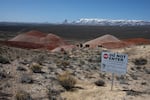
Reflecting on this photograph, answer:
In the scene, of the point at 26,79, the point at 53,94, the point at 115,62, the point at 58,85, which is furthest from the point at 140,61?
the point at 53,94

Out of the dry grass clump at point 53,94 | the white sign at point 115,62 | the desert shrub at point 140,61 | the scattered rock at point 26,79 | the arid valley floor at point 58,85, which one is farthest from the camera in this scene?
the desert shrub at point 140,61

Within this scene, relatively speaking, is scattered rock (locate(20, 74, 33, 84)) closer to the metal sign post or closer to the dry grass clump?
the dry grass clump

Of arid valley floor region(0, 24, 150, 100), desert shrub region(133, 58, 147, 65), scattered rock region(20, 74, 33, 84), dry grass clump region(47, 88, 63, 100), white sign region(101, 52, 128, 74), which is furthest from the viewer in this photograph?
desert shrub region(133, 58, 147, 65)

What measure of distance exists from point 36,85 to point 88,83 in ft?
10.6

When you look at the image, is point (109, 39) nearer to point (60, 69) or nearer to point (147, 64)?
point (147, 64)

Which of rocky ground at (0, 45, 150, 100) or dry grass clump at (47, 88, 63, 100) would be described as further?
rocky ground at (0, 45, 150, 100)

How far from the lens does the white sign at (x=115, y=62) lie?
12695mm

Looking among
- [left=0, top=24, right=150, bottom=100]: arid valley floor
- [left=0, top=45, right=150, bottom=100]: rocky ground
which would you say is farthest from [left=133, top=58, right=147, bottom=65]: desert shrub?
[left=0, top=24, right=150, bottom=100]: arid valley floor

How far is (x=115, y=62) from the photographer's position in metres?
12.9

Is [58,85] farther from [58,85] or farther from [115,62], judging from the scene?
[115,62]

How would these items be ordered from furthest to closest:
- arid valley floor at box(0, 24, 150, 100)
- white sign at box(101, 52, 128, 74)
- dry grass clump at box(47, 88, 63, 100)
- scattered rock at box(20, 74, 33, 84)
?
1. scattered rock at box(20, 74, 33, 84)
2. white sign at box(101, 52, 128, 74)
3. arid valley floor at box(0, 24, 150, 100)
4. dry grass clump at box(47, 88, 63, 100)

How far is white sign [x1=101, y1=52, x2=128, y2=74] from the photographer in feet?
41.7

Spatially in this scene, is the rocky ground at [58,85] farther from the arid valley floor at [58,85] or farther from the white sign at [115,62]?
the white sign at [115,62]

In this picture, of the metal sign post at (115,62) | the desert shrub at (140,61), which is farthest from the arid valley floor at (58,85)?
the desert shrub at (140,61)
